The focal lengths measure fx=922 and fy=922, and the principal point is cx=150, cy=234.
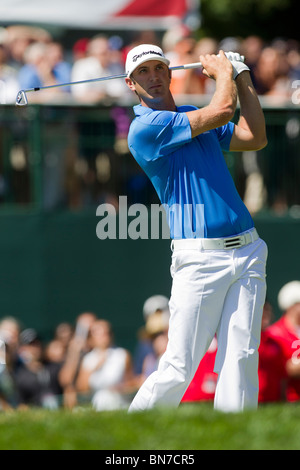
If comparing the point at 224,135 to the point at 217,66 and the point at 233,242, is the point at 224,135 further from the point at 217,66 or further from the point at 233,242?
the point at 233,242

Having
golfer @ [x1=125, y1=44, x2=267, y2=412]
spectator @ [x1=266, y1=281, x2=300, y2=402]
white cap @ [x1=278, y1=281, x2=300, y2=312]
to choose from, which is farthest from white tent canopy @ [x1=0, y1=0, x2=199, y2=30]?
golfer @ [x1=125, y1=44, x2=267, y2=412]

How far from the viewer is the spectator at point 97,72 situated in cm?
1120

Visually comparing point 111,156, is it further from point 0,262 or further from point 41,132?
point 0,262

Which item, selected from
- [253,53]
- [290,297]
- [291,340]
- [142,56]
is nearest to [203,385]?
[291,340]

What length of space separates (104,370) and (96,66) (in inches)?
151

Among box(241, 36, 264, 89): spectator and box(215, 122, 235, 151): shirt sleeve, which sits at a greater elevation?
box(241, 36, 264, 89): spectator

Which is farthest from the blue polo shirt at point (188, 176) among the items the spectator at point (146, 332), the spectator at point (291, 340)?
the spectator at point (146, 332)

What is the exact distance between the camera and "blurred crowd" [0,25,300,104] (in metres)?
11.0

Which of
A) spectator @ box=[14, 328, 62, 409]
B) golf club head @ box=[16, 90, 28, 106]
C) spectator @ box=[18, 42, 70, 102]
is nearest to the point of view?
golf club head @ box=[16, 90, 28, 106]

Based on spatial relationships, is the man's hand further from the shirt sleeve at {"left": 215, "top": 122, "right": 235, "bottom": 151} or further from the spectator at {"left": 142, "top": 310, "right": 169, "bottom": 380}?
the spectator at {"left": 142, "top": 310, "right": 169, "bottom": 380}

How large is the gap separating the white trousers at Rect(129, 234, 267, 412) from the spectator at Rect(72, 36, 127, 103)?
6172mm

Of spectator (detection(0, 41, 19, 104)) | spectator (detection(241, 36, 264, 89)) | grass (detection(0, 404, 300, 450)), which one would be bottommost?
grass (detection(0, 404, 300, 450))

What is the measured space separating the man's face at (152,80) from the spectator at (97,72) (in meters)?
5.68

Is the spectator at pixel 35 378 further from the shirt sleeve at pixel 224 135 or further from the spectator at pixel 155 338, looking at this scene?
the shirt sleeve at pixel 224 135
